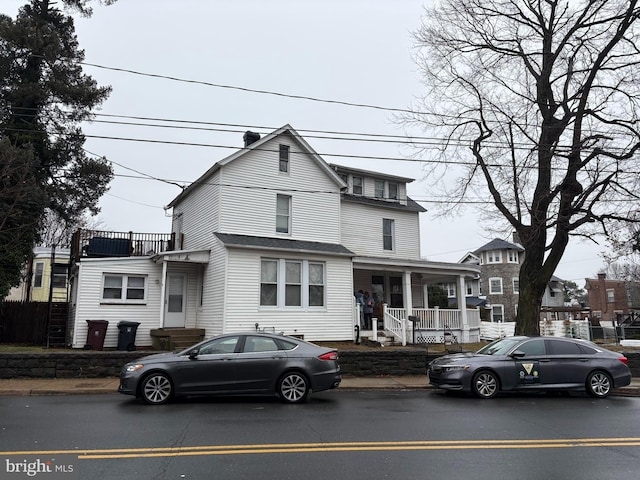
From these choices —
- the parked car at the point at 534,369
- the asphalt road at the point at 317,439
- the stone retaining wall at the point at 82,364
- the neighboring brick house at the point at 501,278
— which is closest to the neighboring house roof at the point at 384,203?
the stone retaining wall at the point at 82,364

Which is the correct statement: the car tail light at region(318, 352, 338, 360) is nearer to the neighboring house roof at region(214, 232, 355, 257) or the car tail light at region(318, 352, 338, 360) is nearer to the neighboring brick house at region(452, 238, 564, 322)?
the neighboring house roof at region(214, 232, 355, 257)

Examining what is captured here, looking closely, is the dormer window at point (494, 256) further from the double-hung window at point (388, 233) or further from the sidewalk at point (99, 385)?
the sidewalk at point (99, 385)

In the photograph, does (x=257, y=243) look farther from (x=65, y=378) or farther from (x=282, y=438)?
(x=282, y=438)

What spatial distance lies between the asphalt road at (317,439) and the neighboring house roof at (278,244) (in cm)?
781

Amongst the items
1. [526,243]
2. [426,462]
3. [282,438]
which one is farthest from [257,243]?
[426,462]

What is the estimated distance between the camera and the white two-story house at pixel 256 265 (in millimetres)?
17422

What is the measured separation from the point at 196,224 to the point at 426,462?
16653 mm

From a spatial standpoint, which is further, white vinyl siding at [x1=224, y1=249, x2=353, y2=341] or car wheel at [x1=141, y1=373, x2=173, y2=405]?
white vinyl siding at [x1=224, y1=249, x2=353, y2=341]

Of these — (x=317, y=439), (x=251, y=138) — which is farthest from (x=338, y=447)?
(x=251, y=138)

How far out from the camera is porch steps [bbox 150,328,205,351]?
54.5ft

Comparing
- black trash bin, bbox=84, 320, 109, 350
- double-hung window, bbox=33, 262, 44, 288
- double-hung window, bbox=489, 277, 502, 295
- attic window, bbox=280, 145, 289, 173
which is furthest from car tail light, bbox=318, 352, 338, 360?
double-hung window, bbox=489, 277, 502, 295

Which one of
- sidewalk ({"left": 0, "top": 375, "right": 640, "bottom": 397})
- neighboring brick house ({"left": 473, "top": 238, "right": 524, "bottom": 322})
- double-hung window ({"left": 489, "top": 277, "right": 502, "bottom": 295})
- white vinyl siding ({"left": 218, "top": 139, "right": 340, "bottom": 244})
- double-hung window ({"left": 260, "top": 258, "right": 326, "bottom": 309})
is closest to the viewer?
sidewalk ({"left": 0, "top": 375, "right": 640, "bottom": 397})

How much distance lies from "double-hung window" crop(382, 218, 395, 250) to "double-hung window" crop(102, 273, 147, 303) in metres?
11.3

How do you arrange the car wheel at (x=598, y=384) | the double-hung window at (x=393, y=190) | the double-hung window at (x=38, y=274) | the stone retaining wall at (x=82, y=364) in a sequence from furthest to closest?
the double-hung window at (x=38, y=274)
the double-hung window at (x=393, y=190)
the stone retaining wall at (x=82, y=364)
the car wheel at (x=598, y=384)
